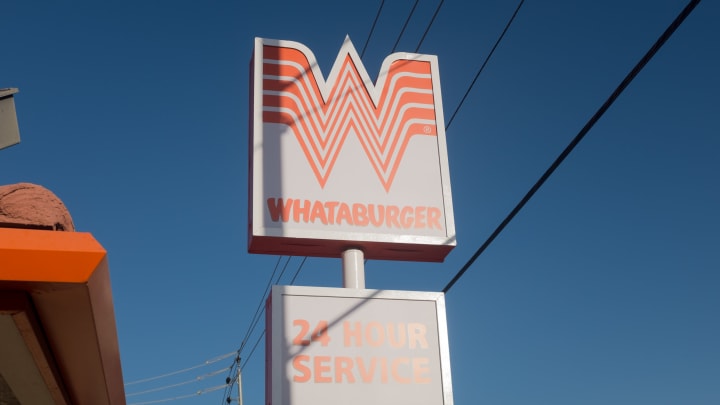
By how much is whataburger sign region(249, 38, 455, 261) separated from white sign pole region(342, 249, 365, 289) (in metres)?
0.08

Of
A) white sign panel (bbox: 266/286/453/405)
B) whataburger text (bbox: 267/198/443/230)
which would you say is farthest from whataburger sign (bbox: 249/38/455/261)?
white sign panel (bbox: 266/286/453/405)

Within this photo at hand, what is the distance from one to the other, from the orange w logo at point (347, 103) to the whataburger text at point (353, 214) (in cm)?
27

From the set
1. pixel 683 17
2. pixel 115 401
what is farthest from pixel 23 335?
pixel 683 17

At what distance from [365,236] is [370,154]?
898 mm

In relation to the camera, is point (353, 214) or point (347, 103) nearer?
point (353, 214)

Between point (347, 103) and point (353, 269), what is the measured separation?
5.61 ft

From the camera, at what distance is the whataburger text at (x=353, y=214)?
6.68 m

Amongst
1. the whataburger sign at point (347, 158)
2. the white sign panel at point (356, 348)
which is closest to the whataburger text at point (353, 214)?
the whataburger sign at point (347, 158)

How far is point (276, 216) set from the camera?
6.62 metres

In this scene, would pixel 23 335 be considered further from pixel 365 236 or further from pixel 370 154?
pixel 370 154

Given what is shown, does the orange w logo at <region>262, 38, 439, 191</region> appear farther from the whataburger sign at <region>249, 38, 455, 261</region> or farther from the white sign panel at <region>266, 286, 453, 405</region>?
the white sign panel at <region>266, 286, 453, 405</region>

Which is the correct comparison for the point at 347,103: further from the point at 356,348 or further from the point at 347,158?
the point at 356,348

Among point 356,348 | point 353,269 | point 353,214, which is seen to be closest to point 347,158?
point 353,214

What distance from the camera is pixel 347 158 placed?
23.5ft
